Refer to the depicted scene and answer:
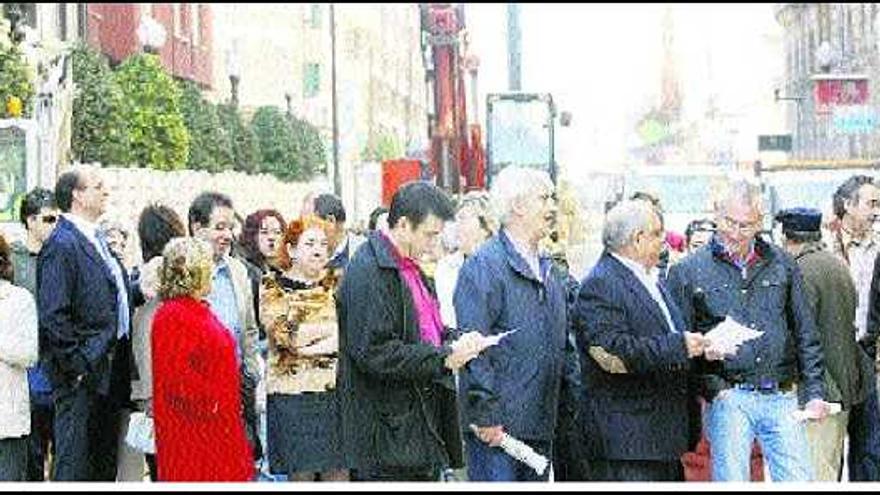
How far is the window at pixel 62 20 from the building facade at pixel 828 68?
22509 millimetres

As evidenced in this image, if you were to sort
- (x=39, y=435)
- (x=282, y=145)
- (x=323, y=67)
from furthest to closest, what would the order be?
(x=323, y=67), (x=282, y=145), (x=39, y=435)

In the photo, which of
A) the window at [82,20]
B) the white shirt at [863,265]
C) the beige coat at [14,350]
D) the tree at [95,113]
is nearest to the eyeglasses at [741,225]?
the white shirt at [863,265]

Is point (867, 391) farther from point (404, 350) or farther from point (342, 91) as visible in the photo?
point (342, 91)

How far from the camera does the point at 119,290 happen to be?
940cm

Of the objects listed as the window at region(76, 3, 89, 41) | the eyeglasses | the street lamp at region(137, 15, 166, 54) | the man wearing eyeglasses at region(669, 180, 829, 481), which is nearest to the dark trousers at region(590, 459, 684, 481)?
the man wearing eyeglasses at region(669, 180, 829, 481)

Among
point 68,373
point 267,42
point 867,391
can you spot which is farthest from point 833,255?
point 267,42

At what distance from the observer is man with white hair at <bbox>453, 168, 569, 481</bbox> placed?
8016 millimetres

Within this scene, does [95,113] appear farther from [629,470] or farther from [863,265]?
[629,470]

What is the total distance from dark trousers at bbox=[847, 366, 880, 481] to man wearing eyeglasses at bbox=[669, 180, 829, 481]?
1.47 m

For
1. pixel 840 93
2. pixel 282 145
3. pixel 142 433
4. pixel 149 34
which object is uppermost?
pixel 149 34

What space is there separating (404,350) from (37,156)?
30.5ft

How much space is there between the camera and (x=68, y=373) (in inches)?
362

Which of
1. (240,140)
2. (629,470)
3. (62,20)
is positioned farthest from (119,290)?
(240,140)

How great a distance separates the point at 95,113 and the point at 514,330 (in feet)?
80.2
